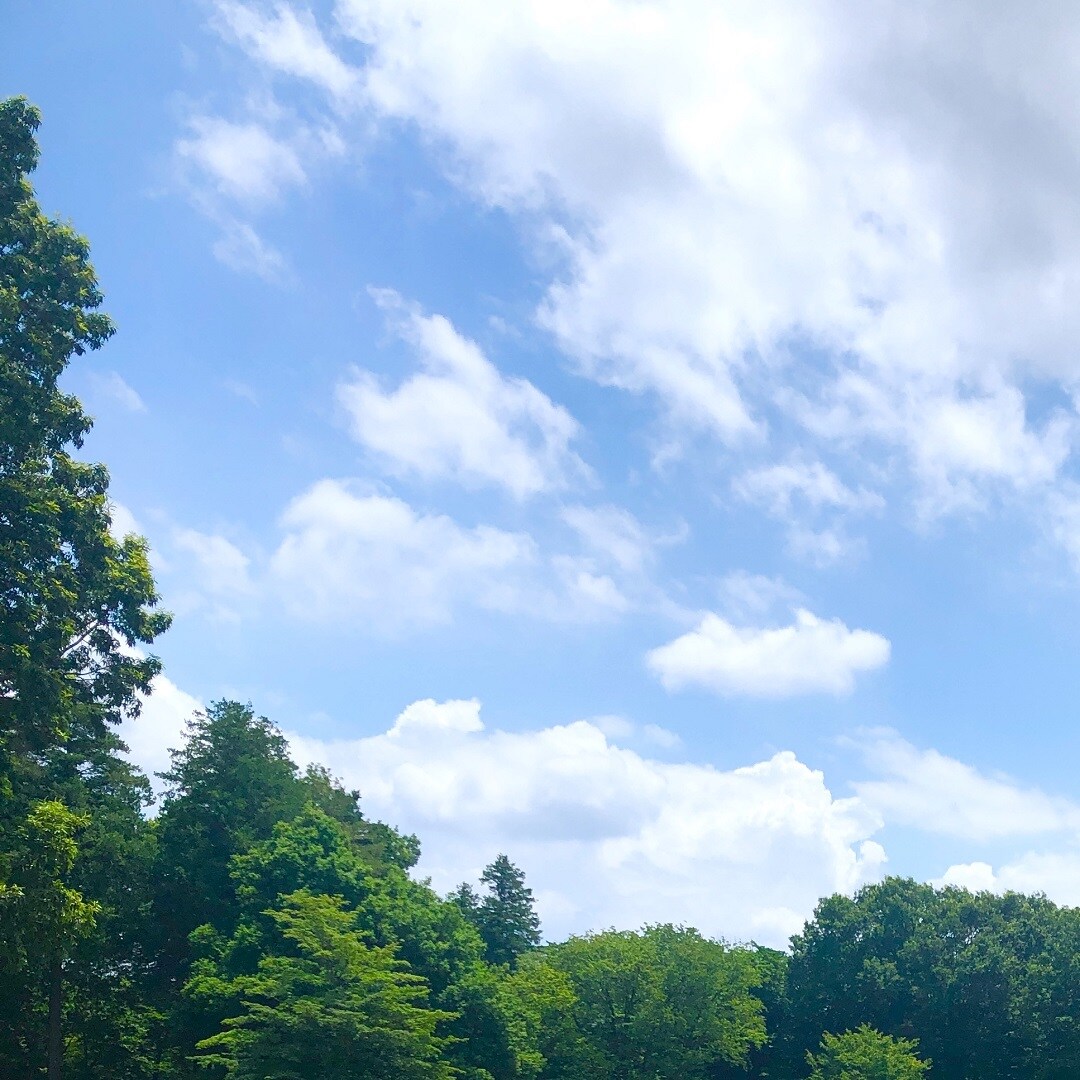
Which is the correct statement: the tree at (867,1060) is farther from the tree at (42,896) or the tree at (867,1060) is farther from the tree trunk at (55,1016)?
the tree at (42,896)

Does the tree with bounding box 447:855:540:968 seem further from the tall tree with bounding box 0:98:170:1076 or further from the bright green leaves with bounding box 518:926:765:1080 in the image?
→ the tall tree with bounding box 0:98:170:1076

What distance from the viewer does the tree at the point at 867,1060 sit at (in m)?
45.8

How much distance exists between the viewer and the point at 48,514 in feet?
83.4

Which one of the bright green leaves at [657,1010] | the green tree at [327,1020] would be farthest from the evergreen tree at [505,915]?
the green tree at [327,1020]

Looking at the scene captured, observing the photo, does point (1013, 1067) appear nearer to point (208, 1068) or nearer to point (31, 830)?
point (208, 1068)

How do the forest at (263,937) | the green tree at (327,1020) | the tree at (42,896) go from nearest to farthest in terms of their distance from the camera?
the tree at (42,896) → the forest at (263,937) → the green tree at (327,1020)

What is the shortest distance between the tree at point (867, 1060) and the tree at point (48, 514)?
34526 millimetres

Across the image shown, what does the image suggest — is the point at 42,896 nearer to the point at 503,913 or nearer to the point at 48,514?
the point at 48,514

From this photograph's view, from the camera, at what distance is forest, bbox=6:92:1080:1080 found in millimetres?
25516

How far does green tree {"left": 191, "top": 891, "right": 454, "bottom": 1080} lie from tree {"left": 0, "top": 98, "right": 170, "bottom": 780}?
29.8ft

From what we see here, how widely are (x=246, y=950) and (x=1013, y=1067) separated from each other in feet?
127

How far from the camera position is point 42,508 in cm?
2520

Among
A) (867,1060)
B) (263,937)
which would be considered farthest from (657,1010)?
(263,937)

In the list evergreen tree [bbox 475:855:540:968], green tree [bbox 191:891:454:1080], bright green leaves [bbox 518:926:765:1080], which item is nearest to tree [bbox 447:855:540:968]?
evergreen tree [bbox 475:855:540:968]
